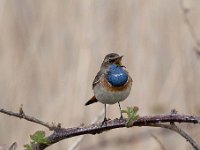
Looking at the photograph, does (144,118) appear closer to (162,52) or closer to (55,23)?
(55,23)

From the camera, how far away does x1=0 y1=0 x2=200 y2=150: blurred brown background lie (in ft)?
8.82

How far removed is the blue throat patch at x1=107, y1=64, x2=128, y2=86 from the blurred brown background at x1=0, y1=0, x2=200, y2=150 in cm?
122

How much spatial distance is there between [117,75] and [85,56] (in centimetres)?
134

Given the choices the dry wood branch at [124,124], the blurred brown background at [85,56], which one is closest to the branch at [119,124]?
the dry wood branch at [124,124]

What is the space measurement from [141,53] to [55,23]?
Answer: 0.51 meters

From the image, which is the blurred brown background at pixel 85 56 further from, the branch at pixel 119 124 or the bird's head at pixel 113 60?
the branch at pixel 119 124

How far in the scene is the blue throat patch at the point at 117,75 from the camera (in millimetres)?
1374

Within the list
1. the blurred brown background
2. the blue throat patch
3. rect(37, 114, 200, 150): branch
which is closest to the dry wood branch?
rect(37, 114, 200, 150): branch

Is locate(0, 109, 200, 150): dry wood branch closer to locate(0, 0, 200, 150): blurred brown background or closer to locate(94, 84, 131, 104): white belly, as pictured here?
locate(94, 84, 131, 104): white belly

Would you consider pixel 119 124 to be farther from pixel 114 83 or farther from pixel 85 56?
pixel 85 56

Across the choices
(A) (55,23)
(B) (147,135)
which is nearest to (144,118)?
(A) (55,23)

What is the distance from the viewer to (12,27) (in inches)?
105

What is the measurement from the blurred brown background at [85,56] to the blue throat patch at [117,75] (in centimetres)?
122

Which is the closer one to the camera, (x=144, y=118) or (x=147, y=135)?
(x=144, y=118)
